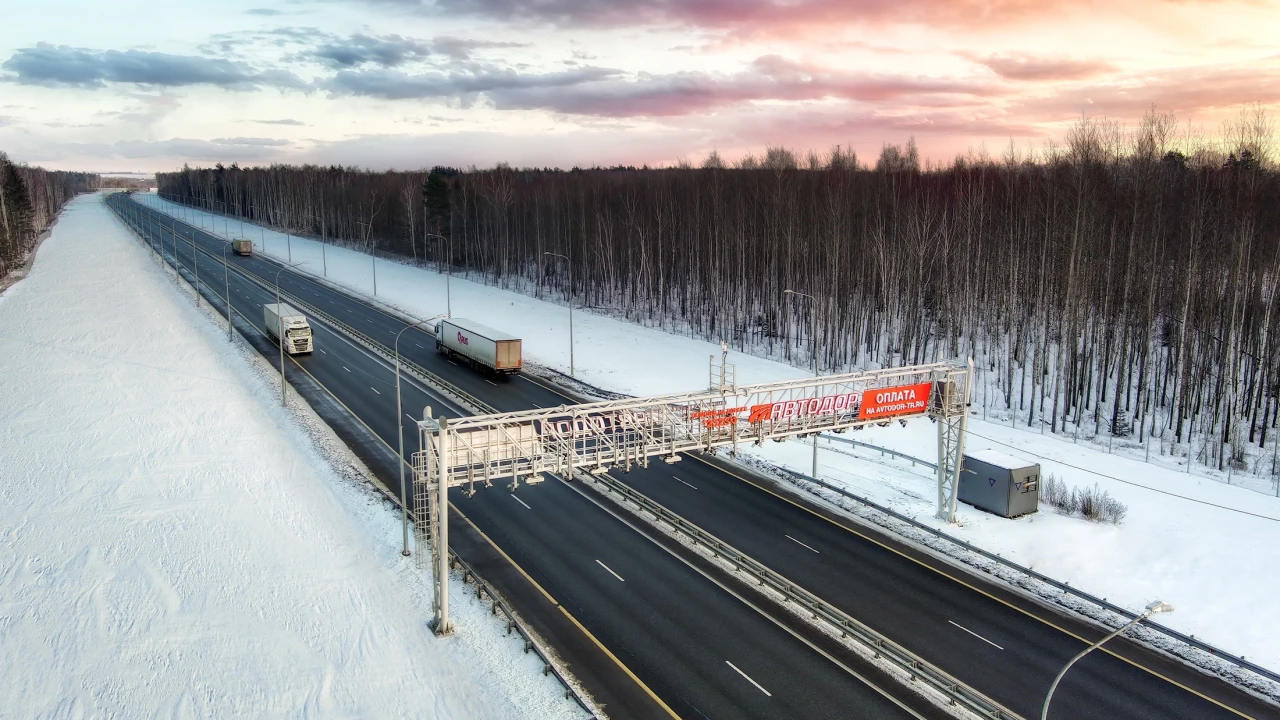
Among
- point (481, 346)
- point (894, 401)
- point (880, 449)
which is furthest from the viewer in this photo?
point (481, 346)

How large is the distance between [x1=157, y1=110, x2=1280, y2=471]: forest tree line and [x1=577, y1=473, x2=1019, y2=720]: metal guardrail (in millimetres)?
31822

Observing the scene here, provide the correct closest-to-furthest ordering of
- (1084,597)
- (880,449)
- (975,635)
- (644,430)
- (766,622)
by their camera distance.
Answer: (975,635), (766,622), (1084,597), (644,430), (880,449)

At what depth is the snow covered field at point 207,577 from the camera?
23750 millimetres

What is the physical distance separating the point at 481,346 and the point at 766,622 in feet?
129

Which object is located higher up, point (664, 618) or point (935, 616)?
point (664, 618)

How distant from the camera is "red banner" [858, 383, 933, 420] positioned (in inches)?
1331

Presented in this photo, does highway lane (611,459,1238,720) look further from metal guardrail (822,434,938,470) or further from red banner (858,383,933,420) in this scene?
metal guardrail (822,434,938,470)

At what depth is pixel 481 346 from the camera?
197 feet

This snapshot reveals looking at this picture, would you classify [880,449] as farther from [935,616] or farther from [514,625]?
[514,625]

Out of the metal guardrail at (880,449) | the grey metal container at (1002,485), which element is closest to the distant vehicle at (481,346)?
the metal guardrail at (880,449)

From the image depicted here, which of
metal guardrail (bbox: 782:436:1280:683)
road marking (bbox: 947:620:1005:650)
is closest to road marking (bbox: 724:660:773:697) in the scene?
road marking (bbox: 947:620:1005:650)

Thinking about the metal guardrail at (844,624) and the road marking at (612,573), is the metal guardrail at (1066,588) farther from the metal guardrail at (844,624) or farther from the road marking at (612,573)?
the road marking at (612,573)

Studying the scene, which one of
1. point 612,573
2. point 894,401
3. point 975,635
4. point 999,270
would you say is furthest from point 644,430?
A: point 999,270

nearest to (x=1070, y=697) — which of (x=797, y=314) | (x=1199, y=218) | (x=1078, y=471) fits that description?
(x=1078, y=471)
